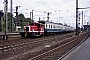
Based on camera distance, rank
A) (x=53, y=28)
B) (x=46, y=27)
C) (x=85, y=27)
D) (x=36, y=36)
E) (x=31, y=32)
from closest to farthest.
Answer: (x=31, y=32) < (x=36, y=36) < (x=46, y=27) < (x=53, y=28) < (x=85, y=27)

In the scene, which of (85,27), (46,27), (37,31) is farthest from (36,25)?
(85,27)

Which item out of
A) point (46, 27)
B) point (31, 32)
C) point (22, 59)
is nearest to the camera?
point (22, 59)

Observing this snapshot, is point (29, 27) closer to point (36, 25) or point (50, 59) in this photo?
point (36, 25)

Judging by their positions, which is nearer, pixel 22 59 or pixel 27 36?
pixel 22 59

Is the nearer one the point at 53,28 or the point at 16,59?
the point at 16,59

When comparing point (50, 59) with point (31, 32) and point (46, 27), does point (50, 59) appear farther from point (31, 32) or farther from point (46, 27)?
point (46, 27)

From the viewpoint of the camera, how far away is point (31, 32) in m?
43.8

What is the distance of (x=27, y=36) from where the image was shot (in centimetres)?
4494

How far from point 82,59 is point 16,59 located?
14.3 feet

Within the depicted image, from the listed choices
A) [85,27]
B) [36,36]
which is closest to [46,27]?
[36,36]

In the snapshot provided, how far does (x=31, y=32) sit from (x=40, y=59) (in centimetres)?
2819

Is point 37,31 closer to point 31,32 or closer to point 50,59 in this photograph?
point 31,32

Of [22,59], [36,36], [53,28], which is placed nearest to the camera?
[22,59]

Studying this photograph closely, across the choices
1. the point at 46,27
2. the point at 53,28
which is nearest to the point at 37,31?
the point at 46,27
